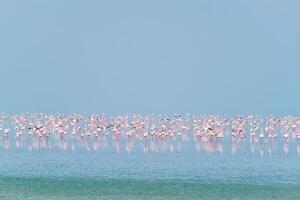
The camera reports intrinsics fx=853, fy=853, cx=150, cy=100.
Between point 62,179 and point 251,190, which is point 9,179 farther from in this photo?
point 251,190

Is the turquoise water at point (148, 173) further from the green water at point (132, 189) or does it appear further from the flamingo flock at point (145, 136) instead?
the flamingo flock at point (145, 136)

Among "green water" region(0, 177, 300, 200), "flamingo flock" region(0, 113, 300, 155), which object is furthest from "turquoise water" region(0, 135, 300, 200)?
"flamingo flock" region(0, 113, 300, 155)

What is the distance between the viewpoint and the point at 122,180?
138 feet

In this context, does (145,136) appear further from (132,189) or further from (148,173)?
(132,189)

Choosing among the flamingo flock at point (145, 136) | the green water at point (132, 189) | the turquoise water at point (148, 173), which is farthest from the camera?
the flamingo flock at point (145, 136)

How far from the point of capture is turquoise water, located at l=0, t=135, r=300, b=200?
38312mm

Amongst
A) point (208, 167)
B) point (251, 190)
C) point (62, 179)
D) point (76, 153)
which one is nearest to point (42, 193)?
point (62, 179)

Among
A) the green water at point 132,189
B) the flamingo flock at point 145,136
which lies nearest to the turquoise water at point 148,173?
the green water at point 132,189

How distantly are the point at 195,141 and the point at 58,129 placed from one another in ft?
36.5

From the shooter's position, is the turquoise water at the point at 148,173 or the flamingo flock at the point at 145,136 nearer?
the turquoise water at the point at 148,173

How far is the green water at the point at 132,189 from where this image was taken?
37344 mm

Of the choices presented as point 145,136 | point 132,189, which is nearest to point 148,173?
point 132,189

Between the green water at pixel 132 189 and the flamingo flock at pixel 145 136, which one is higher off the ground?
the flamingo flock at pixel 145 136

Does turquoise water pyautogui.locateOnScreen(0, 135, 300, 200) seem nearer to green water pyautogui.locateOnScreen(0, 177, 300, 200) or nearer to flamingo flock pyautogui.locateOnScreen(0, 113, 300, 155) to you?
green water pyautogui.locateOnScreen(0, 177, 300, 200)
